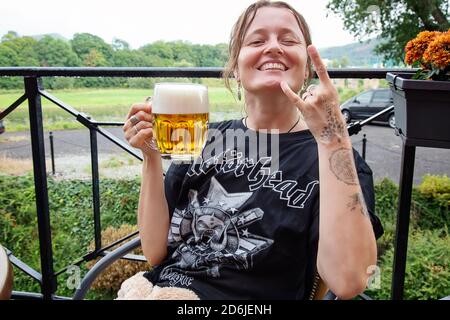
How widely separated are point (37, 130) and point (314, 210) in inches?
46.7

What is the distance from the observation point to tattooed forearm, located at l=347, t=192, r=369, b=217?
33.0 inches

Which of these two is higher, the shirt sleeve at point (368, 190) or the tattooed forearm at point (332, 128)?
the tattooed forearm at point (332, 128)

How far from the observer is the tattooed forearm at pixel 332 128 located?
32.2 inches

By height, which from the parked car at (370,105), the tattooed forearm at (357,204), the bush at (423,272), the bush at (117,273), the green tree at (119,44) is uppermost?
the green tree at (119,44)

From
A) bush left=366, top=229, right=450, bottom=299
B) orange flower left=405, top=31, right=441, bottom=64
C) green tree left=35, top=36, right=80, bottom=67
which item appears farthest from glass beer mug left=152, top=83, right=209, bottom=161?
bush left=366, top=229, right=450, bottom=299

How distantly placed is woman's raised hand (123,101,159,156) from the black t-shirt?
18cm

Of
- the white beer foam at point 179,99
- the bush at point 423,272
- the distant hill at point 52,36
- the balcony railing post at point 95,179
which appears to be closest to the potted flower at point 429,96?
the white beer foam at point 179,99

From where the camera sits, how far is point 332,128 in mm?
828

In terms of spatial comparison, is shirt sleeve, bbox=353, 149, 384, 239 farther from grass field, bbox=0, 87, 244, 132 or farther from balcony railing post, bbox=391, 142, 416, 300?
grass field, bbox=0, 87, 244, 132

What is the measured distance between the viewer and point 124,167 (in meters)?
3.13

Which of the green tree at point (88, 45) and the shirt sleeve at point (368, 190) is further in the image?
the green tree at point (88, 45)

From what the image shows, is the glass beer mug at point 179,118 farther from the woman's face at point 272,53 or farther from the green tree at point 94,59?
the green tree at point 94,59

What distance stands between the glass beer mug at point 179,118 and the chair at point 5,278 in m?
0.38

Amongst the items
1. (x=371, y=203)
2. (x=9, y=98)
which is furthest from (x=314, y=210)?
(x=9, y=98)
